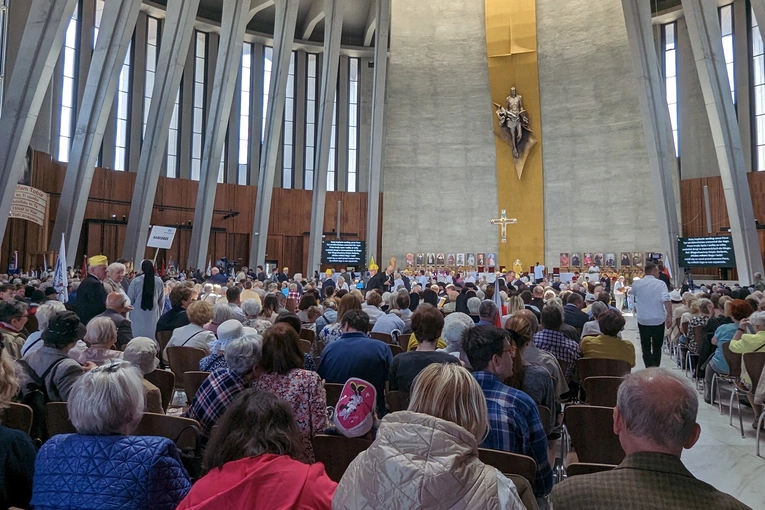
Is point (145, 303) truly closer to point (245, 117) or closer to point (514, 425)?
point (514, 425)

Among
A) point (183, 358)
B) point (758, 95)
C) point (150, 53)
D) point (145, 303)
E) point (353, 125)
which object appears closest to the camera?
point (183, 358)

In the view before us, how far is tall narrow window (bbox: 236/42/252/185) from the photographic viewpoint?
85.3 feet

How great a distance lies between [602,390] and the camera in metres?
4.06

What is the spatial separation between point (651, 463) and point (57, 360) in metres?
2.88

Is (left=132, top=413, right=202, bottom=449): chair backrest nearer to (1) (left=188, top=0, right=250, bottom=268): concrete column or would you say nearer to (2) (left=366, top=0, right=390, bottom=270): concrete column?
(1) (left=188, top=0, right=250, bottom=268): concrete column

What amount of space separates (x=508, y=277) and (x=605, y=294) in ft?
31.9

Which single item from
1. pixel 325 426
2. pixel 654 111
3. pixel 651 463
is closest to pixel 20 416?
pixel 325 426

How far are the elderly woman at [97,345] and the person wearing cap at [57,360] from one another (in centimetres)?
38

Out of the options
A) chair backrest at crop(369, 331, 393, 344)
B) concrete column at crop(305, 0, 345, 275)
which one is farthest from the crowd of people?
concrete column at crop(305, 0, 345, 275)

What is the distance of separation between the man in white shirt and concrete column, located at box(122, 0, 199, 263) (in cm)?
1468

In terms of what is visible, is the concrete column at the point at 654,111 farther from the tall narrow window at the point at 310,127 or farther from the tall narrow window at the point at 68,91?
the tall narrow window at the point at 68,91

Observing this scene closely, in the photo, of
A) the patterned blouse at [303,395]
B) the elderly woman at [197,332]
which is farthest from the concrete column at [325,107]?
the patterned blouse at [303,395]

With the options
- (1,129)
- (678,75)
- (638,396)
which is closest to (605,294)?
(638,396)

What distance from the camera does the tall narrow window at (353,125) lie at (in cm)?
2786
